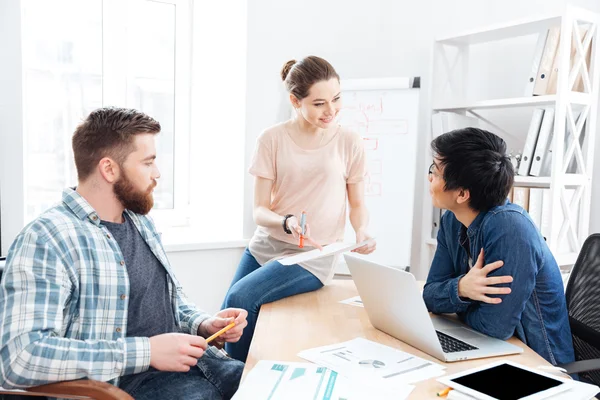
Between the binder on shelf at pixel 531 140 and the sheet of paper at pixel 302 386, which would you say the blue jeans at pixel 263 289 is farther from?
the binder on shelf at pixel 531 140

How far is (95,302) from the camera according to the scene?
1267mm

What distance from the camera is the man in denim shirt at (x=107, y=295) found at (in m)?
1.12

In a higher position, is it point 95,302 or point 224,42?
point 224,42

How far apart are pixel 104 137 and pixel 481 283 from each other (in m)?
1.01

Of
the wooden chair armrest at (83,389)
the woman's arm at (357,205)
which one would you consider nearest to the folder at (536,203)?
the woman's arm at (357,205)

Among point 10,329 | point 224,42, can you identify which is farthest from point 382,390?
point 224,42

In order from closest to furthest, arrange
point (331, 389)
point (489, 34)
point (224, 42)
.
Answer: point (331, 389) < point (489, 34) < point (224, 42)

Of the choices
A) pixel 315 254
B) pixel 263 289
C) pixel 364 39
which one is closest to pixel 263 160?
pixel 263 289

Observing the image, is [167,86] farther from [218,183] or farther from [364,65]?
[364,65]

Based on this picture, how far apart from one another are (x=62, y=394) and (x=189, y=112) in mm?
2555

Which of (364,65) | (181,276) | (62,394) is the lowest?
(181,276)

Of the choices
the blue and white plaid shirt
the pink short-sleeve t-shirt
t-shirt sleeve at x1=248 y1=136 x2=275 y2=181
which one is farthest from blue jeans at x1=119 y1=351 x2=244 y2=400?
t-shirt sleeve at x1=248 y1=136 x2=275 y2=181

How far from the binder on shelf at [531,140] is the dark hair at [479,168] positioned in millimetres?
1463

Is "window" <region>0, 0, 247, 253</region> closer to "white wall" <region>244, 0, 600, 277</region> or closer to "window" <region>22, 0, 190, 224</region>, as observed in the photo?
"window" <region>22, 0, 190, 224</region>
